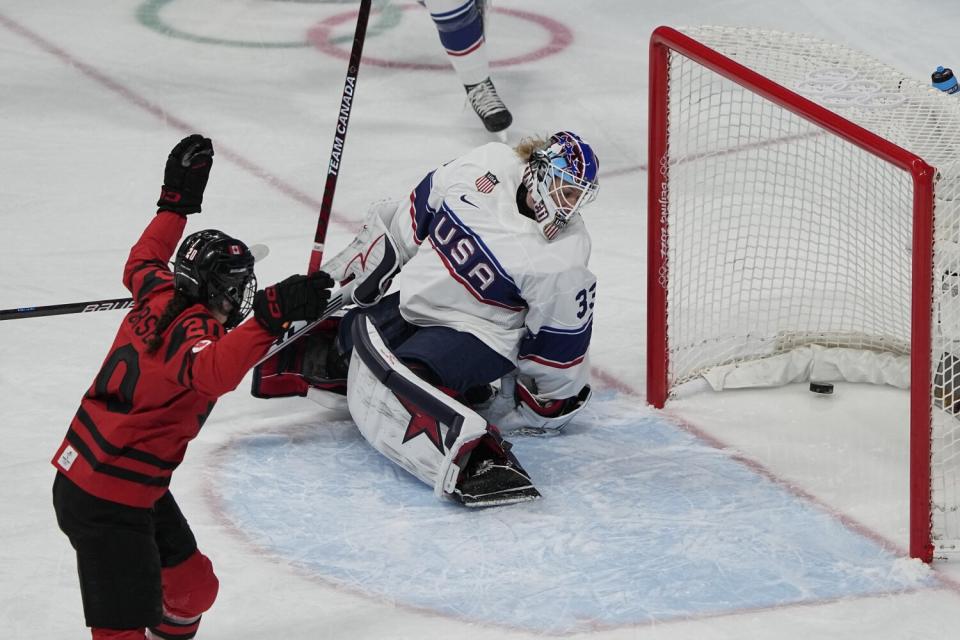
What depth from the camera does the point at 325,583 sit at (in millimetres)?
2955

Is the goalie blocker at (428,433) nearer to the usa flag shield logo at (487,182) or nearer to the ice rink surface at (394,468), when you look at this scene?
the ice rink surface at (394,468)

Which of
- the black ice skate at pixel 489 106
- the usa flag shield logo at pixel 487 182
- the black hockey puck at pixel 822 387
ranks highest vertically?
the usa flag shield logo at pixel 487 182

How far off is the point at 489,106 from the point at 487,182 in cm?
191

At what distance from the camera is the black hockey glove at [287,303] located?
2.36 metres

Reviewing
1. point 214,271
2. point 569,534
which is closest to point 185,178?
point 214,271

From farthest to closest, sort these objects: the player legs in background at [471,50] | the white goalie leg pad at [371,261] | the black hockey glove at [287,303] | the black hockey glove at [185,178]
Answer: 1. the player legs in background at [471,50]
2. the white goalie leg pad at [371,261]
3. the black hockey glove at [185,178]
4. the black hockey glove at [287,303]

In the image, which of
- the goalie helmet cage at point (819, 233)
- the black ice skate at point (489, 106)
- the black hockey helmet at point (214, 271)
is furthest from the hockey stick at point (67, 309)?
the black ice skate at point (489, 106)

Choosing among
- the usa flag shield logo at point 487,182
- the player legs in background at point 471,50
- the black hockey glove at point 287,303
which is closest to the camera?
the black hockey glove at point 287,303

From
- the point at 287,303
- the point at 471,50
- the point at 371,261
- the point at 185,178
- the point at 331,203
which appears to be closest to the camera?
the point at 287,303

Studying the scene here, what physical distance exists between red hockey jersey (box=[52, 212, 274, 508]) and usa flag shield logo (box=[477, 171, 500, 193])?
0.98m

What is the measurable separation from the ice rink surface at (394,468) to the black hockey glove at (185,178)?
686 mm

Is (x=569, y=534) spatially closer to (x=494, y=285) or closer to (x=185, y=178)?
(x=494, y=285)

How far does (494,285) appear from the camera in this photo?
10.7ft

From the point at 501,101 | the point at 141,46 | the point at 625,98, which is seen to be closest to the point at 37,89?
the point at 141,46
